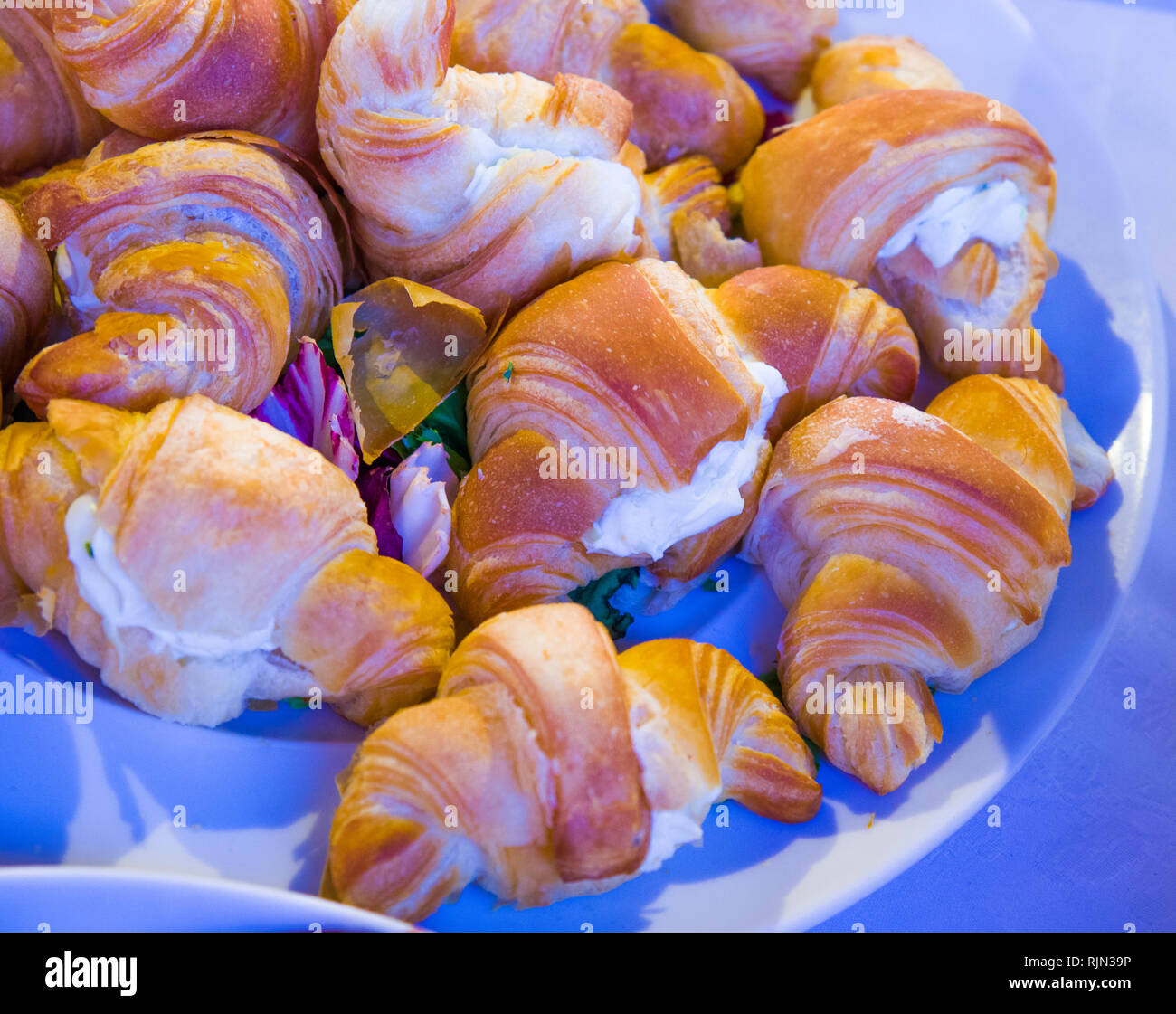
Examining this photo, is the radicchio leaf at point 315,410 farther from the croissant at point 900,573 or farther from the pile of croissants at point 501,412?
the croissant at point 900,573

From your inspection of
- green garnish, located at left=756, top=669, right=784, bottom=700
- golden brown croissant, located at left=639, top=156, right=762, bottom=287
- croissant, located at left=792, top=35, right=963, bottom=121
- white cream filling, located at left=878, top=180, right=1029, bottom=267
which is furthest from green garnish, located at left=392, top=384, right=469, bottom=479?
croissant, located at left=792, top=35, right=963, bottom=121

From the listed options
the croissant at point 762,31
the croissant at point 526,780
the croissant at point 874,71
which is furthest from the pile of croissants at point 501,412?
the croissant at point 762,31

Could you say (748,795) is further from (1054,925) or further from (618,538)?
(1054,925)

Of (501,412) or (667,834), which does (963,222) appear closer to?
(501,412)

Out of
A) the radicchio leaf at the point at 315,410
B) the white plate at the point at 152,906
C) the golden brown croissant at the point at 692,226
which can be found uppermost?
the golden brown croissant at the point at 692,226

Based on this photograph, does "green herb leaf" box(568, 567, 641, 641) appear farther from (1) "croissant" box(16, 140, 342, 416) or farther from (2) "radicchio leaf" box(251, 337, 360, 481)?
(1) "croissant" box(16, 140, 342, 416)

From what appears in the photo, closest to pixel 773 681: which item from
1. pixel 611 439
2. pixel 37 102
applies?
pixel 611 439
